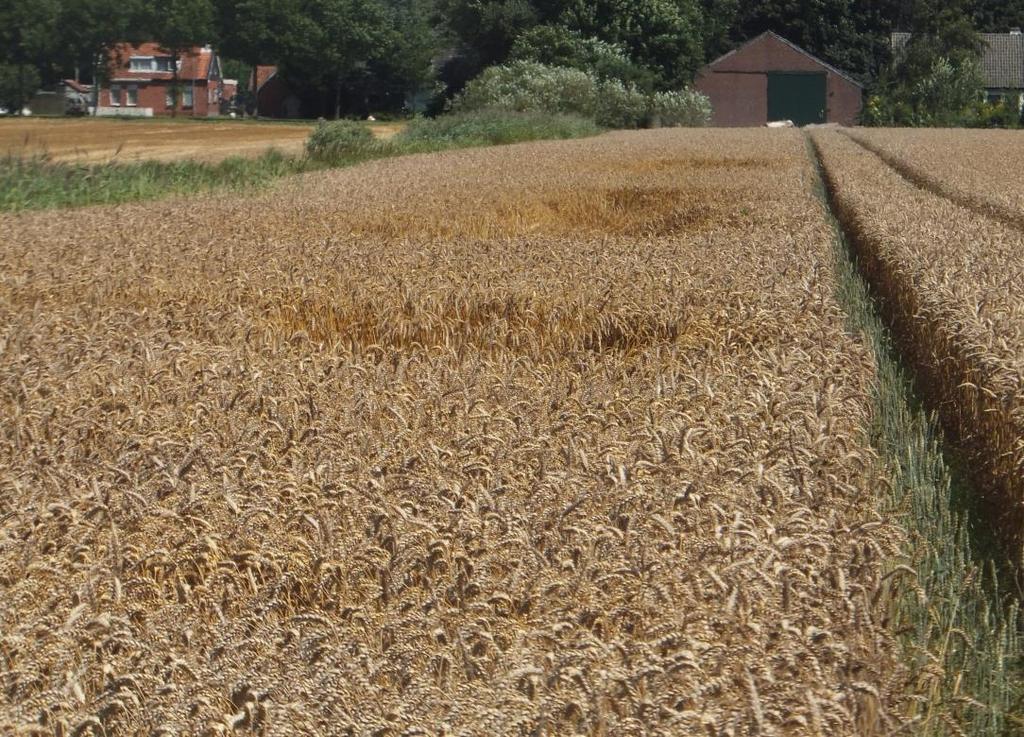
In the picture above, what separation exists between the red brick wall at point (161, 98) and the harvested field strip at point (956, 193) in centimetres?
Result: 9435

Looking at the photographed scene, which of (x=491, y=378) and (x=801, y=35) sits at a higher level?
(x=801, y=35)

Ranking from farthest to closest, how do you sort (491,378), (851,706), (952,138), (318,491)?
1. (952,138)
2. (491,378)
3. (318,491)
4. (851,706)

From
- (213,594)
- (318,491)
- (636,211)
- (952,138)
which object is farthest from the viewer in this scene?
(952,138)

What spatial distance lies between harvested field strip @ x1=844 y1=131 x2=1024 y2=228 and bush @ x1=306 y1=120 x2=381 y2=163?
1025 cm

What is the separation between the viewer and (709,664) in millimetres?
2914

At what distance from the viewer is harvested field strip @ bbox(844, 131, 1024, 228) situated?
14.0 metres

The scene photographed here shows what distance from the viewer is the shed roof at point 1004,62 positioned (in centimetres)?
7388

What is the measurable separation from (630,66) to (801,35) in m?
18.3

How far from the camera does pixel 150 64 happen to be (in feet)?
386

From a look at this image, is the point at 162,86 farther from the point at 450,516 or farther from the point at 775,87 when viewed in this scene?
the point at 450,516

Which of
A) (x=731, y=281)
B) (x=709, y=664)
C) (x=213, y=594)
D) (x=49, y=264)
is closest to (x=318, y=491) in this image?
(x=213, y=594)

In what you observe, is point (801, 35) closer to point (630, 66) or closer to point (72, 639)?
point (630, 66)

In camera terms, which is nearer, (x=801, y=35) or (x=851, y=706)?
(x=851, y=706)

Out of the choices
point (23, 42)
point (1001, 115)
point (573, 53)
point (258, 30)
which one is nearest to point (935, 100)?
point (1001, 115)
